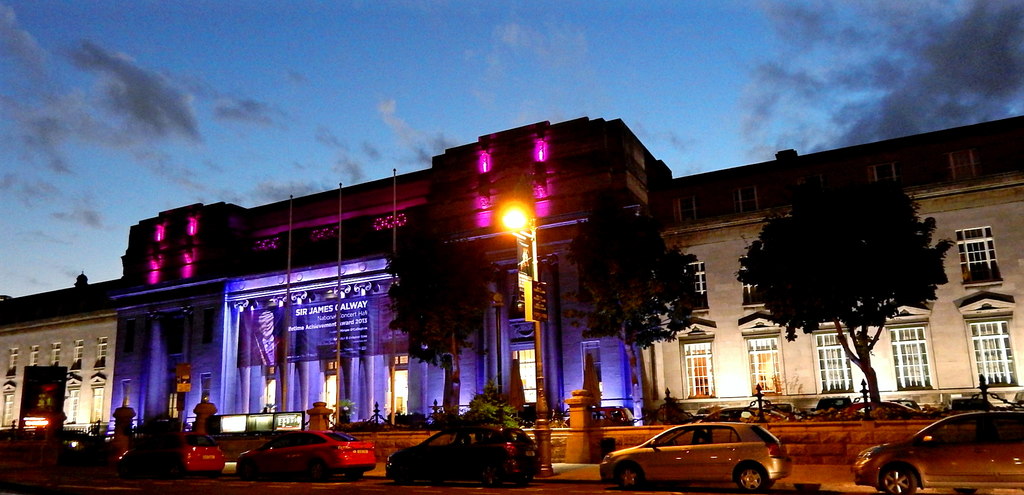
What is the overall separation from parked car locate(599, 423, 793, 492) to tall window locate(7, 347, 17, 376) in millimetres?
68312

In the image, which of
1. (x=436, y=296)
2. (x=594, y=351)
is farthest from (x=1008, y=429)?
(x=594, y=351)

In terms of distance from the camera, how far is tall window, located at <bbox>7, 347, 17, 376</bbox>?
2756 inches

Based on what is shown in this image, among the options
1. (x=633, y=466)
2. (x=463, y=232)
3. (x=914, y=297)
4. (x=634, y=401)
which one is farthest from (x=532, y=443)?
(x=463, y=232)

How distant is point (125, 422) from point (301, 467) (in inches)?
620

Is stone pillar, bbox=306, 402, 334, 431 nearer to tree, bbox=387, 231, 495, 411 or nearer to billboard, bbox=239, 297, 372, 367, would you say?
tree, bbox=387, 231, 495, 411

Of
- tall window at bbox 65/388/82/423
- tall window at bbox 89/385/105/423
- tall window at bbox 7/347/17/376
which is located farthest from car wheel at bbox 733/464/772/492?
tall window at bbox 7/347/17/376

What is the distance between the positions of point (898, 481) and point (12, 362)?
75.0 meters

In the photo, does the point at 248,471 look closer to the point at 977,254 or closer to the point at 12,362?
the point at 977,254

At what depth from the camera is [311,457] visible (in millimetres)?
23125

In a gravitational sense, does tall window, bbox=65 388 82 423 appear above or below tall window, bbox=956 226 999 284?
below

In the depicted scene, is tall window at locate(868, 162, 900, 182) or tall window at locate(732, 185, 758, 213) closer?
tall window at locate(868, 162, 900, 182)

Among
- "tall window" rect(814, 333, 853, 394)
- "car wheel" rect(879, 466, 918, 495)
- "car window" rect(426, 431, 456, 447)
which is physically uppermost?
"tall window" rect(814, 333, 853, 394)

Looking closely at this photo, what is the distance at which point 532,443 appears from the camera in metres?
20.6

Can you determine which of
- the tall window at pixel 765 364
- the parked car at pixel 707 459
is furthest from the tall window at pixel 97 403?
the parked car at pixel 707 459
